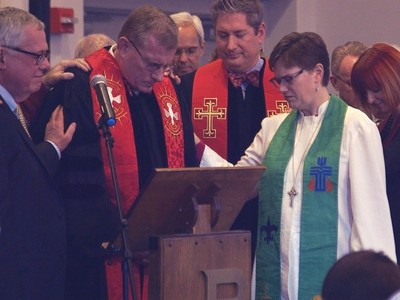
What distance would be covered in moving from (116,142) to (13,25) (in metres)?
0.74

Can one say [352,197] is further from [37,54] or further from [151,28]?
[37,54]

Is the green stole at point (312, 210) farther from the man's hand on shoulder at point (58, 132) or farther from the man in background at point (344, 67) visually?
the man in background at point (344, 67)

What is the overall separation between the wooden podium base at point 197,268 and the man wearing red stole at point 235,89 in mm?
1032

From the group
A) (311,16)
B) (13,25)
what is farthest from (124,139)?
(311,16)

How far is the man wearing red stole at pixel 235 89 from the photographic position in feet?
17.8

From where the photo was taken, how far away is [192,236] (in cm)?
425

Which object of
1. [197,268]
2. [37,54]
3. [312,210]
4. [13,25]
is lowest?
[197,268]

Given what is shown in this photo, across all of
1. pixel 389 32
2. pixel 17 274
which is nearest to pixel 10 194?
pixel 17 274

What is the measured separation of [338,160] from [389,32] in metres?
4.18

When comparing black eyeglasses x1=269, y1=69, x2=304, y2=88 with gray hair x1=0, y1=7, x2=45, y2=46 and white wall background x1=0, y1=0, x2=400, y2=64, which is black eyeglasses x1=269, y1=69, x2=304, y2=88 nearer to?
gray hair x1=0, y1=7, x2=45, y2=46

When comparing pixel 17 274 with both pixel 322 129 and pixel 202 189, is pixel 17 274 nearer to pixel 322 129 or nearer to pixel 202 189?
pixel 202 189

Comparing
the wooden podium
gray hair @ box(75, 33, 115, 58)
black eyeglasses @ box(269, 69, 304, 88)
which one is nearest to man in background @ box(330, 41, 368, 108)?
gray hair @ box(75, 33, 115, 58)

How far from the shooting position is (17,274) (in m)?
4.37

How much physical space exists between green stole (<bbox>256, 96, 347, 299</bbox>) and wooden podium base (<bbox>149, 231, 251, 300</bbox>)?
1.56ft
